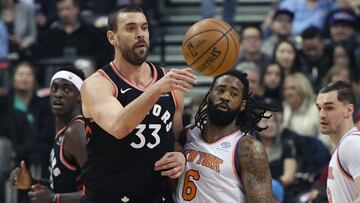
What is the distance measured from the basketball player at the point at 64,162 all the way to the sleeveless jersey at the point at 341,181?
75.5 inches

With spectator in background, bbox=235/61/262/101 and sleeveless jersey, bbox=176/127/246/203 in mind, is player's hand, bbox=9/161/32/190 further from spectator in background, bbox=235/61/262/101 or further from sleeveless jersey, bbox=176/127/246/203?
spectator in background, bbox=235/61/262/101

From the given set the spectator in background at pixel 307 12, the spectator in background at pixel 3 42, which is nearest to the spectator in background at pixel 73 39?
the spectator in background at pixel 3 42

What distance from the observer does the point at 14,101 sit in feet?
38.1

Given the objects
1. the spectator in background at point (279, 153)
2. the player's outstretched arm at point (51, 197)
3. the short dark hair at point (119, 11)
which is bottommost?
the spectator in background at point (279, 153)

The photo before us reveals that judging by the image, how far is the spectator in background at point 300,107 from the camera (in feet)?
36.2

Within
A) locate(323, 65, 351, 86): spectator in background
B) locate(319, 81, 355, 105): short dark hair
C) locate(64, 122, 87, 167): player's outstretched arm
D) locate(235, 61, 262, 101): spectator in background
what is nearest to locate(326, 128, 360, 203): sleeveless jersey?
locate(319, 81, 355, 105): short dark hair

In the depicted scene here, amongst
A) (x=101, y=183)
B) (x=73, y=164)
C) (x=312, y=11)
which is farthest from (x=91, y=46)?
(x=101, y=183)

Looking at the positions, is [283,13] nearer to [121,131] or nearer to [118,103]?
[118,103]

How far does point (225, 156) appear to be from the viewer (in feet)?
21.4

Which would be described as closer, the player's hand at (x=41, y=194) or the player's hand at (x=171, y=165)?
the player's hand at (x=171, y=165)

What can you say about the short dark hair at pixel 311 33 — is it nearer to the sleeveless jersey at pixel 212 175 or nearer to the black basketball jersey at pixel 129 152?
the sleeveless jersey at pixel 212 175

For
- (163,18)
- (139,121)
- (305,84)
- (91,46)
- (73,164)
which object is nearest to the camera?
(139,121)

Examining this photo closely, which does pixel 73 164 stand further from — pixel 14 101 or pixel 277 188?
pixel 14 101

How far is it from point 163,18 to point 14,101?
3.32 m
